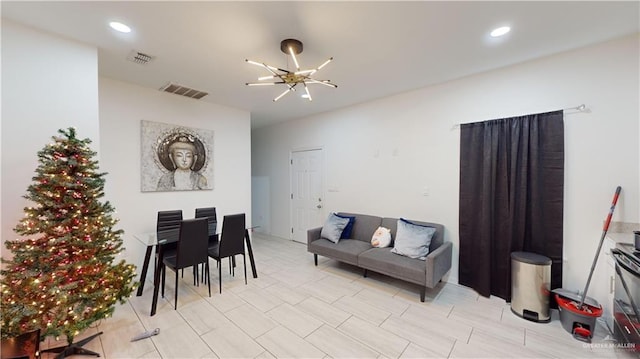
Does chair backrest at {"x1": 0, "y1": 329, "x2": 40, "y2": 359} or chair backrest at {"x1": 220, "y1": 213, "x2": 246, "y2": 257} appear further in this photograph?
chair backrest at {"x1": 220, "y1": 213, "x2": 246, "y2": 257}

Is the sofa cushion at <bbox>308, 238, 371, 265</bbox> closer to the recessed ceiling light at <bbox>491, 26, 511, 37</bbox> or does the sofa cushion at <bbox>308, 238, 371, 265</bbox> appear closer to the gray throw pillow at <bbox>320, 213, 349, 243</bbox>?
the gray throw pillow at <bbox>320, 213, 349, 243</bbox>

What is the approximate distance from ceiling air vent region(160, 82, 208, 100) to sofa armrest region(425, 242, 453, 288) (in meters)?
3.89

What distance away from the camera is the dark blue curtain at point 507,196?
255 centimetres

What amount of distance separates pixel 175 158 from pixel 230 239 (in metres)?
1.67

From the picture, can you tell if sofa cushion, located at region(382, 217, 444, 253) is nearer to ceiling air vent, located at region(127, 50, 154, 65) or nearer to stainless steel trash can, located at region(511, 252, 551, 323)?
stainless steel trash can, located at region(511, 252, 551, 323)

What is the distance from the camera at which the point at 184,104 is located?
3854mm

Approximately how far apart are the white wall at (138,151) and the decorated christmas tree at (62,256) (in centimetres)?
134

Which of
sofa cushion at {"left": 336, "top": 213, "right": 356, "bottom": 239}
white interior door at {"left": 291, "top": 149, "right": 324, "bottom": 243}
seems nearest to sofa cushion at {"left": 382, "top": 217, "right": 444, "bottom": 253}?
sofa cushion at {"left": 336, "top": 213, "right": 356, "bottom": 239}

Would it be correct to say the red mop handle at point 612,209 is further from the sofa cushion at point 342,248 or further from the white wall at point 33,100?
the white wall at point 33,100

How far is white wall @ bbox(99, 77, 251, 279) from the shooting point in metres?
3.21

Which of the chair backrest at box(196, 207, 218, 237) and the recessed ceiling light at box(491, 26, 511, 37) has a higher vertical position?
the recessed ceiling light at box(491, 26, 511, 37)

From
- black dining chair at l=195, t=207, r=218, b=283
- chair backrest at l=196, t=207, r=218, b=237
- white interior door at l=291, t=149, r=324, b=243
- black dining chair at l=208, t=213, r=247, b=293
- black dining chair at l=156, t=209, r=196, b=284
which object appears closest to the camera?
black dining chair at l=208, t=213, r=247, b=293

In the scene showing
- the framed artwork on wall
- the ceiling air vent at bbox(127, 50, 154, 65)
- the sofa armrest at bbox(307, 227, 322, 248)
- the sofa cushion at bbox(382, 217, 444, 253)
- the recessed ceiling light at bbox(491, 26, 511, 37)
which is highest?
the recessed ceiling light at bbox(491, 26, 511, 37)

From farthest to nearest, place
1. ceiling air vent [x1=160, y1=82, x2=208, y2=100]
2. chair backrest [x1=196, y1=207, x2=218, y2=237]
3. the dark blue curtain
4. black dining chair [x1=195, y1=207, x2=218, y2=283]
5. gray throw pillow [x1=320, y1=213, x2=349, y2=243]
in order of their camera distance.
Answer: gray throw pillow [x1=320, y1=213, x2=349, y2=243], chair backrest [x1=196, y1=207, x2=218, y2=237], black dining chair [x1=195, y1=207, x2=218, y2=283], ceiling air vent [x1=160, y1=82, x2=208, y2=100], the dark blue curtain
